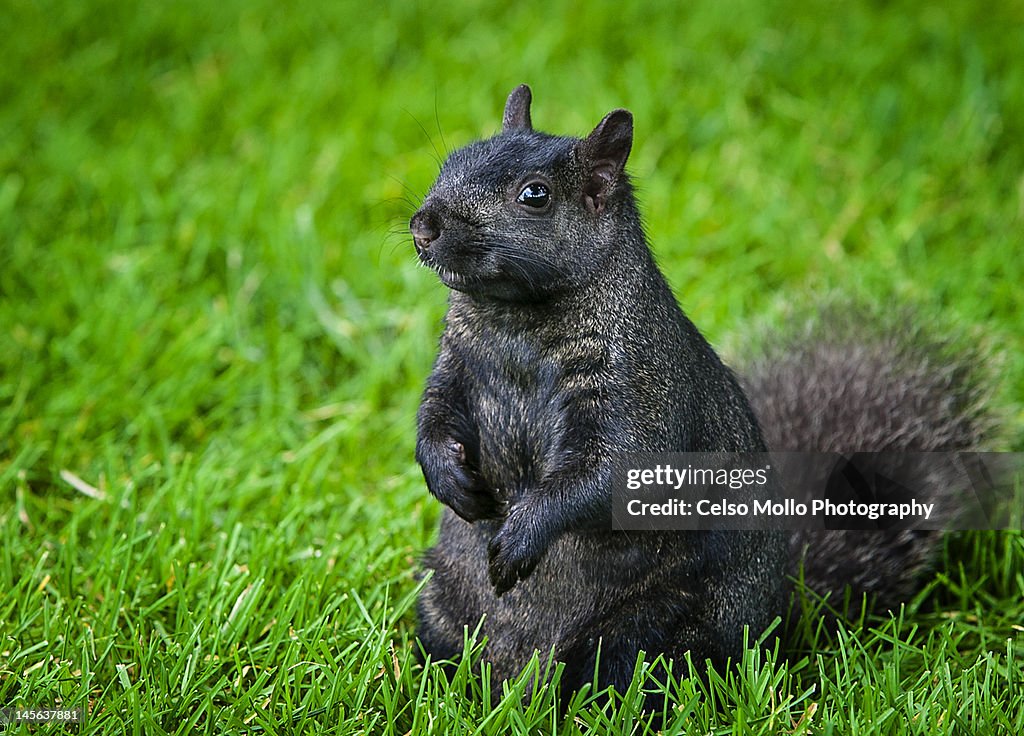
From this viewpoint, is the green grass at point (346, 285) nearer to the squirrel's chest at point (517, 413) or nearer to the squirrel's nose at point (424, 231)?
the squirrel's chest at point (517, 413)

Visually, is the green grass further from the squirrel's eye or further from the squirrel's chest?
the squirrel's eye

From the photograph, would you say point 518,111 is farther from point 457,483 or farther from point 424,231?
point 457,483

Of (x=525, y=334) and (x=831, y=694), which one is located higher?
(x=525, y=334)

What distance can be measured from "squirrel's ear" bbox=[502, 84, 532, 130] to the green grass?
3.95ft

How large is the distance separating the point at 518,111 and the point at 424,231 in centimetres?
55

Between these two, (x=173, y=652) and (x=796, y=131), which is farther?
(x=796, y=131)

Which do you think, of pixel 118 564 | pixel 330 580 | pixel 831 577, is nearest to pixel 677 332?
pixel 831 577

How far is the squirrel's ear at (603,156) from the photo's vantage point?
9.71ft

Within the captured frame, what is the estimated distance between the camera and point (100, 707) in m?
2.88

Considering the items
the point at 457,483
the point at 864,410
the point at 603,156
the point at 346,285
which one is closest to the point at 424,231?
the point at 603,156

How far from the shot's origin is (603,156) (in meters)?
2.98

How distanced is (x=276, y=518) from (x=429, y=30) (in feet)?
11.6

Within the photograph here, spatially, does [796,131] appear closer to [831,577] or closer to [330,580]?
[831,577]

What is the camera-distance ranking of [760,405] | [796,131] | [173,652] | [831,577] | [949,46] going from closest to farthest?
[173,652] < [831,577] < [760,405] < [796,131] < [949,46]
